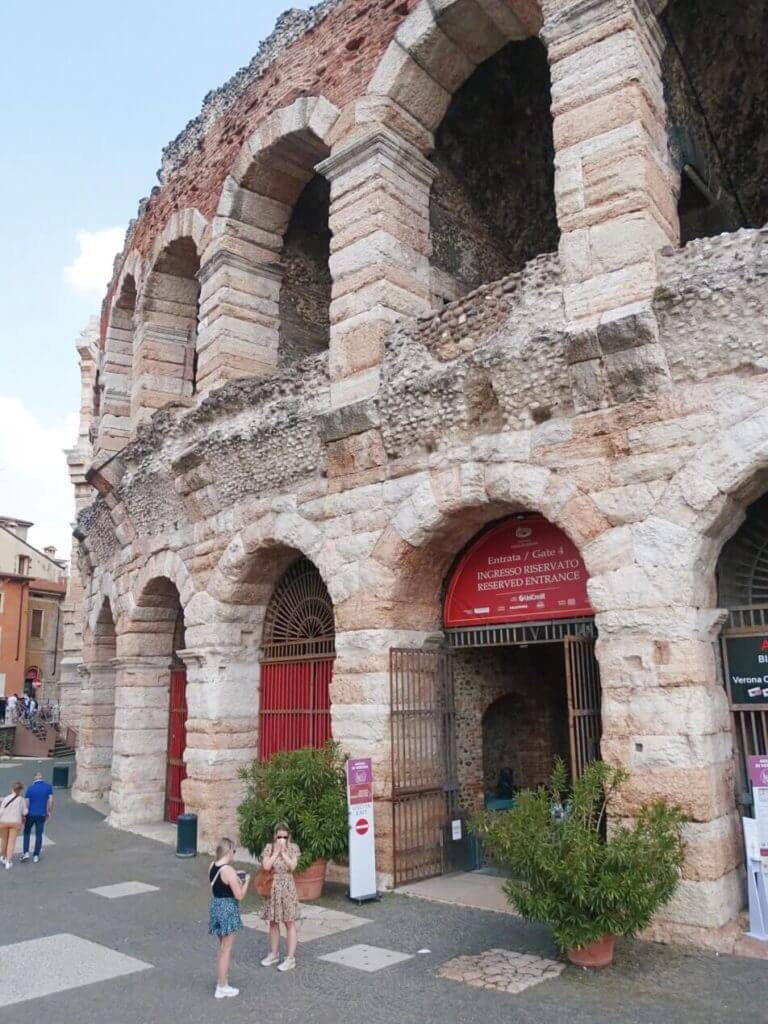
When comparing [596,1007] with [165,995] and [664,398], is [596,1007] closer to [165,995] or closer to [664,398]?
[165,995]

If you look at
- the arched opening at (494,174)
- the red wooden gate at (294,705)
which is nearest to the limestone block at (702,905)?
the red wooden gate at (294,705)

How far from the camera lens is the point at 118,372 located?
14.0 meters

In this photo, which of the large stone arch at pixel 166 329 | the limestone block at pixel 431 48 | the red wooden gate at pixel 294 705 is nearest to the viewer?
the limestone block at pixel 431 48

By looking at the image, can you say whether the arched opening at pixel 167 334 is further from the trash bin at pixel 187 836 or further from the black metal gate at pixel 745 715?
the black metal gate at pixel 745 715

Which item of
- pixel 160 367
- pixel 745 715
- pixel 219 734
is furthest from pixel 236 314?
pixel 745 715

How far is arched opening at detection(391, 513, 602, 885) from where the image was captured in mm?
6801

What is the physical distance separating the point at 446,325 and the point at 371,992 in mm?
5171

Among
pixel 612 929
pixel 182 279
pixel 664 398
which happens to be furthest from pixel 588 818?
pixel 182 279

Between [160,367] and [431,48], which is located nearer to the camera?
[431,48]

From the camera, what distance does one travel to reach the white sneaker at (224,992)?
15.6 ft

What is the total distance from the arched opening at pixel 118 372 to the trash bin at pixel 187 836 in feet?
21.5

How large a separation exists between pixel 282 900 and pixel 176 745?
6673 millimetres

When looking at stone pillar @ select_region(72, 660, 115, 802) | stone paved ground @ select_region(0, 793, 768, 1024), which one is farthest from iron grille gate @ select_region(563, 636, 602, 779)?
stone pillar @ select_region(72, 660, 115, 802)

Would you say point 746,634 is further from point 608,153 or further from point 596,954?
point 608,153
